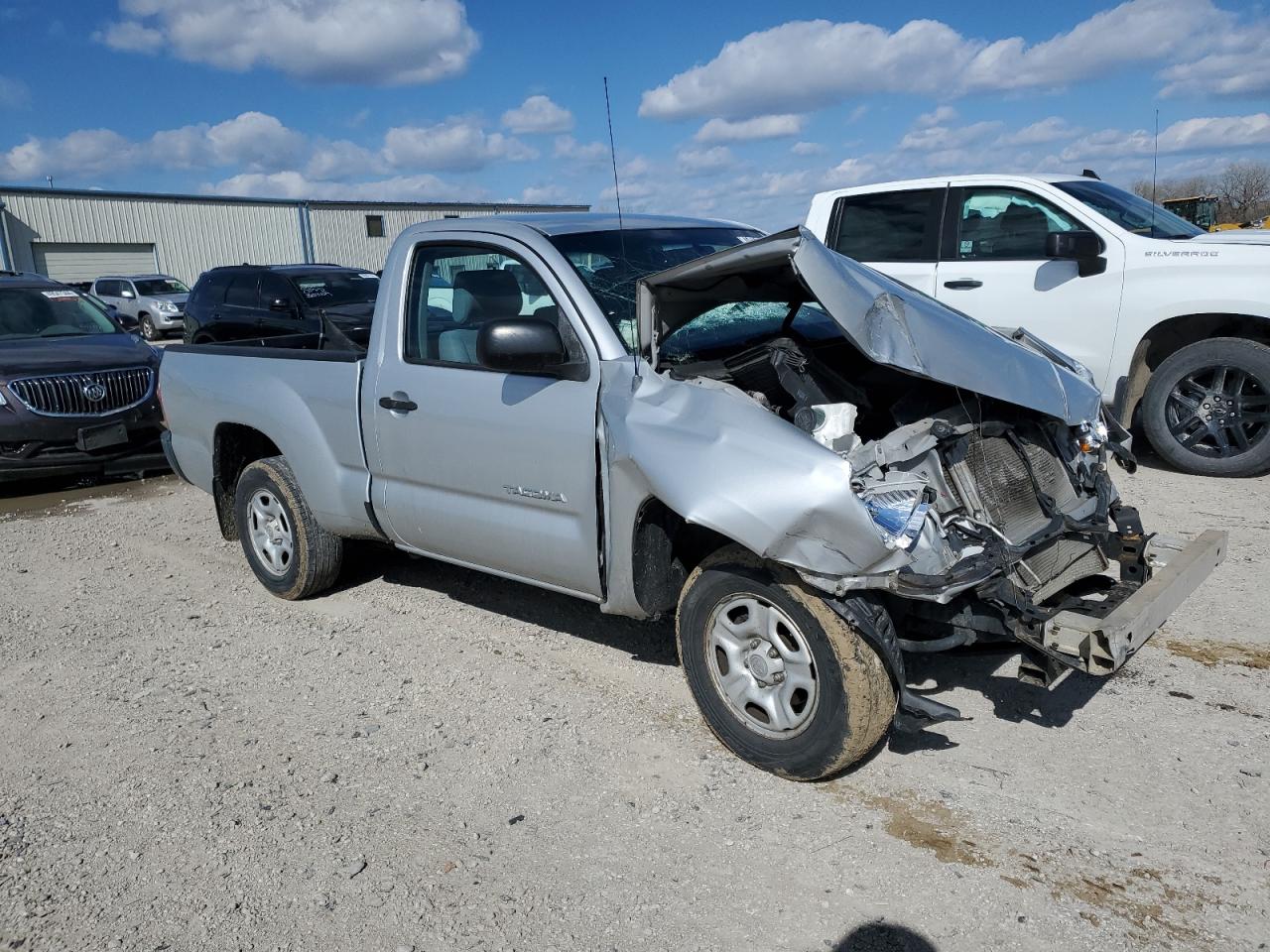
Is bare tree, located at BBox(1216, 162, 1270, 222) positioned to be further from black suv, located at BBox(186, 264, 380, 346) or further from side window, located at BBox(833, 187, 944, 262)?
black suv, located at BBox(186, 264, 380, 346)

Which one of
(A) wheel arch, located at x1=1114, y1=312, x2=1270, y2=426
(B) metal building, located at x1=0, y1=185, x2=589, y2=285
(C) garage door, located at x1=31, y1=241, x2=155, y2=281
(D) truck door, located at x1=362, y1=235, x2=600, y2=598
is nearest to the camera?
(D) truck door, located at x1=362, y1=235, x2=600, y2=598

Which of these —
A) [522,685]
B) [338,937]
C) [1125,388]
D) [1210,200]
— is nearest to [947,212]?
[1125,388]

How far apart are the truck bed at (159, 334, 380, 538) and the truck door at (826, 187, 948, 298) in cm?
450

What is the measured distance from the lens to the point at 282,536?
5586 millimetres

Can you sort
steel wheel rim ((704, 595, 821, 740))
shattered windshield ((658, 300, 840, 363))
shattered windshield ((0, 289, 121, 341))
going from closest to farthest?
steel wheel rim ((704, 595, 821, 740)) < shattered windshield ((658, 300, 840, 363)) < shattered windshield ((0, 289, 121, 341))

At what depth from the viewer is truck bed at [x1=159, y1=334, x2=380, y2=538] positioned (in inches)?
193

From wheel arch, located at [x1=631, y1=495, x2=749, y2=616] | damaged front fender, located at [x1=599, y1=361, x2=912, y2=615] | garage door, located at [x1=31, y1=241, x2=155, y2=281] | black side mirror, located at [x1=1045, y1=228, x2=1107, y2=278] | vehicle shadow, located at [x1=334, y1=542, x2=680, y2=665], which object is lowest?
vehicle shadow, located at [x1=334, y1=542, x2=680, y2=665]

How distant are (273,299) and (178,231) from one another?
26212 millimetres

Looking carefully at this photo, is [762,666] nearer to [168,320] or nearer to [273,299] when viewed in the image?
[273,299]

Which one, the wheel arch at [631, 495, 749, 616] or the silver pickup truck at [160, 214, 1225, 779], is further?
the wheel arch at [631, 495, 749, 616]

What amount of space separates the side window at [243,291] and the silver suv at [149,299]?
11.4m

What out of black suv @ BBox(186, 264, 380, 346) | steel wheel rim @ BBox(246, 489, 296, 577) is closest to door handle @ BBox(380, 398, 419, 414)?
steel wheel rim @ BBox(246, 489, 296, 577)

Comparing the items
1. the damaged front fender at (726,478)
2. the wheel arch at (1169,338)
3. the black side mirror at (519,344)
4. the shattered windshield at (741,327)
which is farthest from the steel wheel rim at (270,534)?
the wheel arch at (1169,338)

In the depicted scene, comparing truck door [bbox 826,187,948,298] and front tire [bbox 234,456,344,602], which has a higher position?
truck door [bbox 826,187,948,298]
